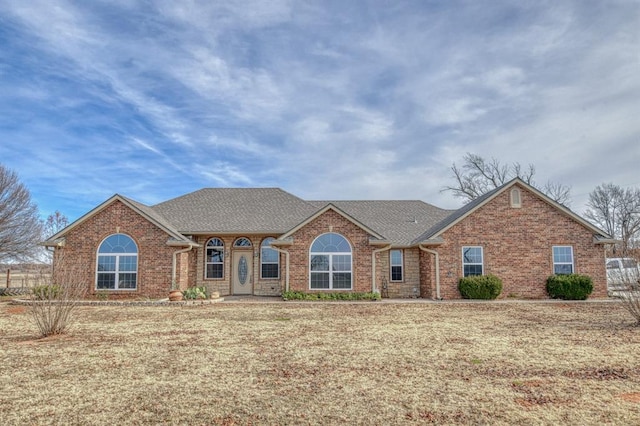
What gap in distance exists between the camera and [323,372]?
22.5 ft

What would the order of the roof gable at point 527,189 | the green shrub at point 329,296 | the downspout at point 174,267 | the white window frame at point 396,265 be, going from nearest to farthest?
the green shrub at point 329,296 → the downspout at point 174,267 → the roof gable at point 527,189 → the white window frame at point 396,265

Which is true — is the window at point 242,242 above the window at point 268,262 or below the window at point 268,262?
above

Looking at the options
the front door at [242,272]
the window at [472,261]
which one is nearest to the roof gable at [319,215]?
the front door at [242,272]

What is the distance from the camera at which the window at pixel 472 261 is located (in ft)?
64.9

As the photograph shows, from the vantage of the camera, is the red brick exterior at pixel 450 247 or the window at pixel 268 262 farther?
the window at pixel 268 262

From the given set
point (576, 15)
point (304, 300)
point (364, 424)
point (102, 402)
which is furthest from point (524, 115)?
point (102, 402)

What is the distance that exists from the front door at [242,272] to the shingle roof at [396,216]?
5.54 meters

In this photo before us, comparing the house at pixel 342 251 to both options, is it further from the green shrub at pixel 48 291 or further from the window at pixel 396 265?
the green shrub at pixel 48 291

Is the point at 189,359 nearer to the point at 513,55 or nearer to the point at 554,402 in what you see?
the point at 554,402

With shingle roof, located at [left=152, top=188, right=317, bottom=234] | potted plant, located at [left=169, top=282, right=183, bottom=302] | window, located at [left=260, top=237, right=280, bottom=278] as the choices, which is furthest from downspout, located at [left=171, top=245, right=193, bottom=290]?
window, located at [left=260, top=237, right=280, bottom=278]

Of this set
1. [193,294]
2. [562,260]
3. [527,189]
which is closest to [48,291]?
[193,294]

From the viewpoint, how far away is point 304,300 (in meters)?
18.5

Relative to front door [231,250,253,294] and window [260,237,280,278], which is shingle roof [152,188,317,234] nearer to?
window [260,237,280,278]

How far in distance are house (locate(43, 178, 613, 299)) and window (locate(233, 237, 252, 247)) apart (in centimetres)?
39
